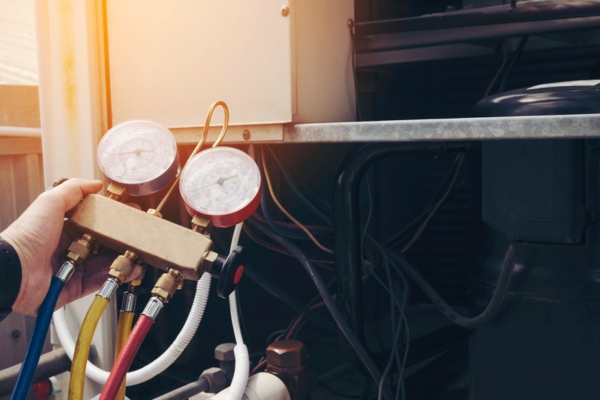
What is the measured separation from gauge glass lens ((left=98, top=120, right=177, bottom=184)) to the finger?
4cm

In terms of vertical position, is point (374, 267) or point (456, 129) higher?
point (456, 129)

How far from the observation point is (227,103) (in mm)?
975

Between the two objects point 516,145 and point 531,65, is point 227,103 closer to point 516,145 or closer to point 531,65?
point 516,145

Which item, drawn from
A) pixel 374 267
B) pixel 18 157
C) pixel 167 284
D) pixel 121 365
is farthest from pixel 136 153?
pixel 18 157

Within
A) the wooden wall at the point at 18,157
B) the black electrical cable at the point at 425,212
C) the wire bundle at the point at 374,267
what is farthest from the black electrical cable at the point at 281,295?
the wooden wall at the point at 18,157

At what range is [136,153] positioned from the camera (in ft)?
2.87

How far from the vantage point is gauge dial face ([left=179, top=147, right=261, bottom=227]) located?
31.9 inches

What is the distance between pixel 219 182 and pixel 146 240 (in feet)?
0.43

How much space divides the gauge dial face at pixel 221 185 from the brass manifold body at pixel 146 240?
0.05 m

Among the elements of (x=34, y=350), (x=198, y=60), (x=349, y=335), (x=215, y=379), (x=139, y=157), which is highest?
(x=198, y=60)

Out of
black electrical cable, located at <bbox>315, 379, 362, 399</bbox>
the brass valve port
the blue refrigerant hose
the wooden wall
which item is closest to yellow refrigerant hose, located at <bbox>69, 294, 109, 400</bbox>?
the blue refrigerant hose

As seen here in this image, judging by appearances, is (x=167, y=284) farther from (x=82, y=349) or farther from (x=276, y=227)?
(x=276, y=227)

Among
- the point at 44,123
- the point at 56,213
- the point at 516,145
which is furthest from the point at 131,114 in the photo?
the point at 516,145

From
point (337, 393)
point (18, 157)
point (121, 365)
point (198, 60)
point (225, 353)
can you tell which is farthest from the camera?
point (18, 157)
